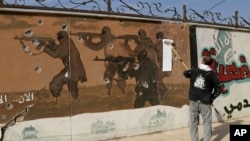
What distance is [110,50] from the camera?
7289 mm

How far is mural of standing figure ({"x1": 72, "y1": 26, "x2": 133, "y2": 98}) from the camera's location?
7051mm

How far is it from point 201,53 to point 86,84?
10.2ft

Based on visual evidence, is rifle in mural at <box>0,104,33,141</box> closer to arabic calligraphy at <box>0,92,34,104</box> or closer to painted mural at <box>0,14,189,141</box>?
painted mural at <box>0,14,189,141</box>

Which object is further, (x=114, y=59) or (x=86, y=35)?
(x=114, y=59)

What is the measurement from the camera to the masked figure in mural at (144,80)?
767cm

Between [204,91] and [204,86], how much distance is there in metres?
0.08

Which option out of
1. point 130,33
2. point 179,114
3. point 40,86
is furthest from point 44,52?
point 179,114

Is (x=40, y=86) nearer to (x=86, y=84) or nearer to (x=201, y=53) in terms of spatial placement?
(x=86, y=84)

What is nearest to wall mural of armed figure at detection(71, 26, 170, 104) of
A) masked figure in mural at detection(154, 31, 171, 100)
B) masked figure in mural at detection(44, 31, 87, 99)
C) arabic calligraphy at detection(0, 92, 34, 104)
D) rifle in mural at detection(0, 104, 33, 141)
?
masked figure in mural at detection(154, 31, 171, 100)

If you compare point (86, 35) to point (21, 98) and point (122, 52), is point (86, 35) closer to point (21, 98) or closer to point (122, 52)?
point (122, 52)

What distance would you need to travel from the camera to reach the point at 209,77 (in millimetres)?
6184

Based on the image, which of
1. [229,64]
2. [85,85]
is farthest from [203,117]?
[229,64]

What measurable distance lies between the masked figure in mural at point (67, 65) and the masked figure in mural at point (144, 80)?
43.5 inches

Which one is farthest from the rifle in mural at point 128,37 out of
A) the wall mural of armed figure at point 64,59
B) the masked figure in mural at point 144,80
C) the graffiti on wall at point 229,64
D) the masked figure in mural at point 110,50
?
the graffiti on wall at point 229,64
